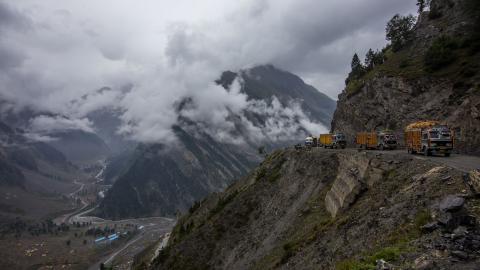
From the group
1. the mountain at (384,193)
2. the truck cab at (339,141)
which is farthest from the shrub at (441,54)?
the truck cab at (339,141)

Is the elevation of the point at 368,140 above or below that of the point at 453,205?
above

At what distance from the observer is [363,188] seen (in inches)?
1518

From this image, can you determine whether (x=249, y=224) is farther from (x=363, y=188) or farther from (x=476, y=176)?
(x=476, y=176)

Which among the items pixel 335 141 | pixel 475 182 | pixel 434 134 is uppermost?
pixel 434 134

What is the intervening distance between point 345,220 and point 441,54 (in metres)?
61.6

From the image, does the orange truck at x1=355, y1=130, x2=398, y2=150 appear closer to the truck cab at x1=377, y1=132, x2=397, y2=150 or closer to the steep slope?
the truck cab at x1=377, y1=132, x2=397, y2=150

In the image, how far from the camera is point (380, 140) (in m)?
62.2

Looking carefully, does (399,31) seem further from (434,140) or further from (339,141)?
(434,140)

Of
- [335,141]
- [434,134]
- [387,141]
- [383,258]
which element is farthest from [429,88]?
[383,258]

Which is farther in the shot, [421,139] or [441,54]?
[441,54]

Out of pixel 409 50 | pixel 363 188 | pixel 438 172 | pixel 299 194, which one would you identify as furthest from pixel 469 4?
pixel 438 172

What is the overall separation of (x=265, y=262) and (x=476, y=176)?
98.5 ft

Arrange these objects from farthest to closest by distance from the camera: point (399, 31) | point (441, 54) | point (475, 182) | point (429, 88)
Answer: point (399, 31) < point (441, 54) < point (429, 88) < point (475, 182)

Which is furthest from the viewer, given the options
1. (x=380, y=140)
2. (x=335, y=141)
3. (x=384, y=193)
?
(x=335, y=141)
